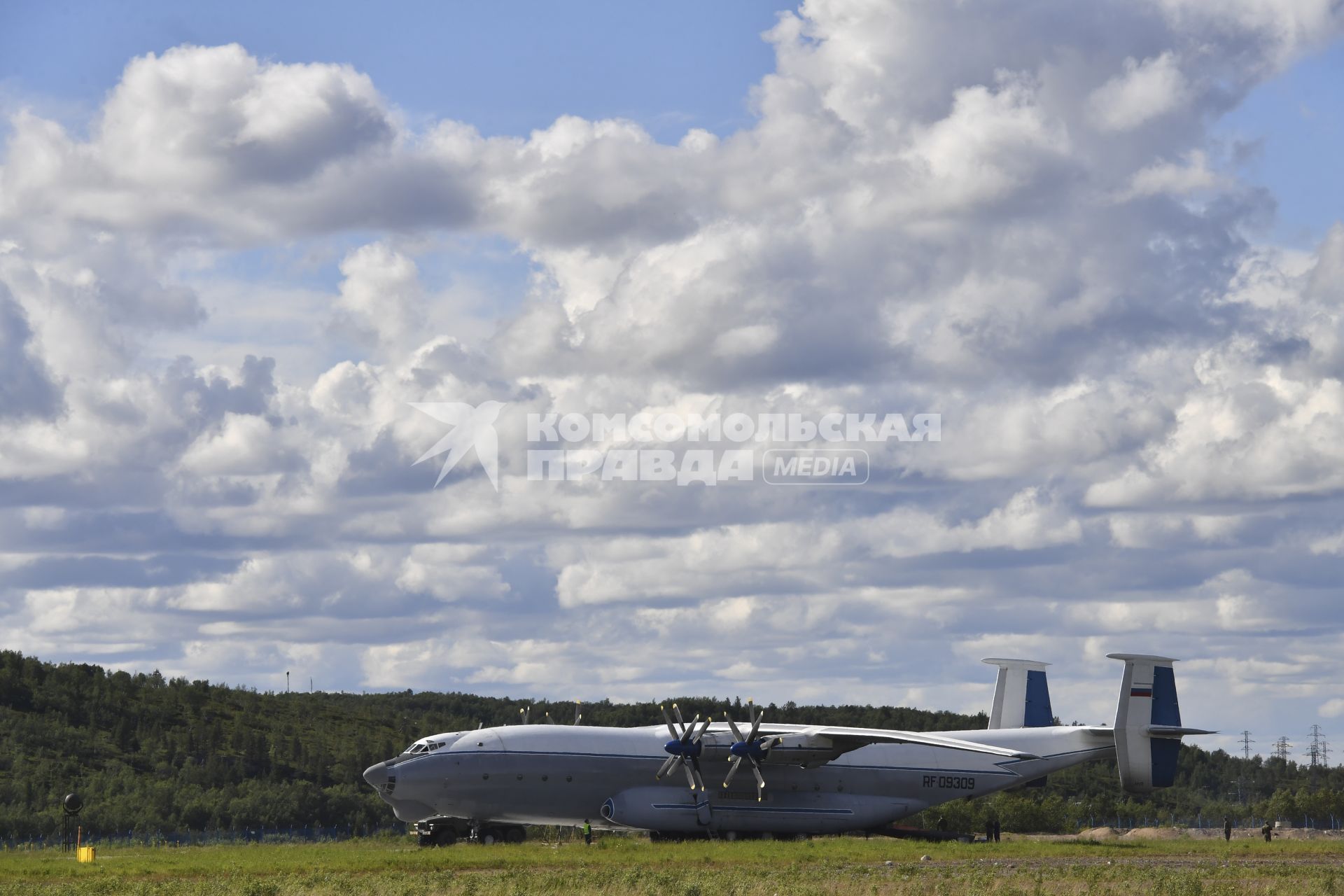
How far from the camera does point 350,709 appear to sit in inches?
6097

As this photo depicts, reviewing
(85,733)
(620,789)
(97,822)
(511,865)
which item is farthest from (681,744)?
(85,733)

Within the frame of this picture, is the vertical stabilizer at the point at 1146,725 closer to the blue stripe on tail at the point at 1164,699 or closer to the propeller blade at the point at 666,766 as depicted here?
the blue stripe on tail at the point at 1164,699

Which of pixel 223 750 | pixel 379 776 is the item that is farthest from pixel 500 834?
pixel 223 750

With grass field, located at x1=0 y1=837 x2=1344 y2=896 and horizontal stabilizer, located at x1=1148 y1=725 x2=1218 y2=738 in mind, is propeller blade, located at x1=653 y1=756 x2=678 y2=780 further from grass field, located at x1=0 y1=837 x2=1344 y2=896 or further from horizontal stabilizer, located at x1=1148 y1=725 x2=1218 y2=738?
horizontal stabilizer, located at x1=1148 y1=725 x2=1218 y2=738

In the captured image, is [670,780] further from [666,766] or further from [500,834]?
[500,834]

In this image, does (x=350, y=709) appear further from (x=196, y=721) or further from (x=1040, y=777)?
(x=1040, y=777)

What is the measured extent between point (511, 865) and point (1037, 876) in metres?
16.8

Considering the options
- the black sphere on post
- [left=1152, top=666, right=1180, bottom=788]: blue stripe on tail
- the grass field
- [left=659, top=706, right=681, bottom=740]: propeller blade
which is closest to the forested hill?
the black sphere on post

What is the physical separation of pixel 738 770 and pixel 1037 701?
2799 centimetres

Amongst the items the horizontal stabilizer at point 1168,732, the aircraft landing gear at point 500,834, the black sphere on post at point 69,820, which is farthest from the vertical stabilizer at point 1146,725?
the black sphere on post at point 69,820

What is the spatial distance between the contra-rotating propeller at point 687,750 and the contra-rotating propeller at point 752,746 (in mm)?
1306

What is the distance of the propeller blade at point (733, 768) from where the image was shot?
6301cm

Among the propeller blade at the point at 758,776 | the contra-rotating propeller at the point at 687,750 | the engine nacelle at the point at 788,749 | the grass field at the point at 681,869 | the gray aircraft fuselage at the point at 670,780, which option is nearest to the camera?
the grass field at the point at 681,869

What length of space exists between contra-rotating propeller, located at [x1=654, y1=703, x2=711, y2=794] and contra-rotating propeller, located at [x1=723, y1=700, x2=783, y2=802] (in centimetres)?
131
